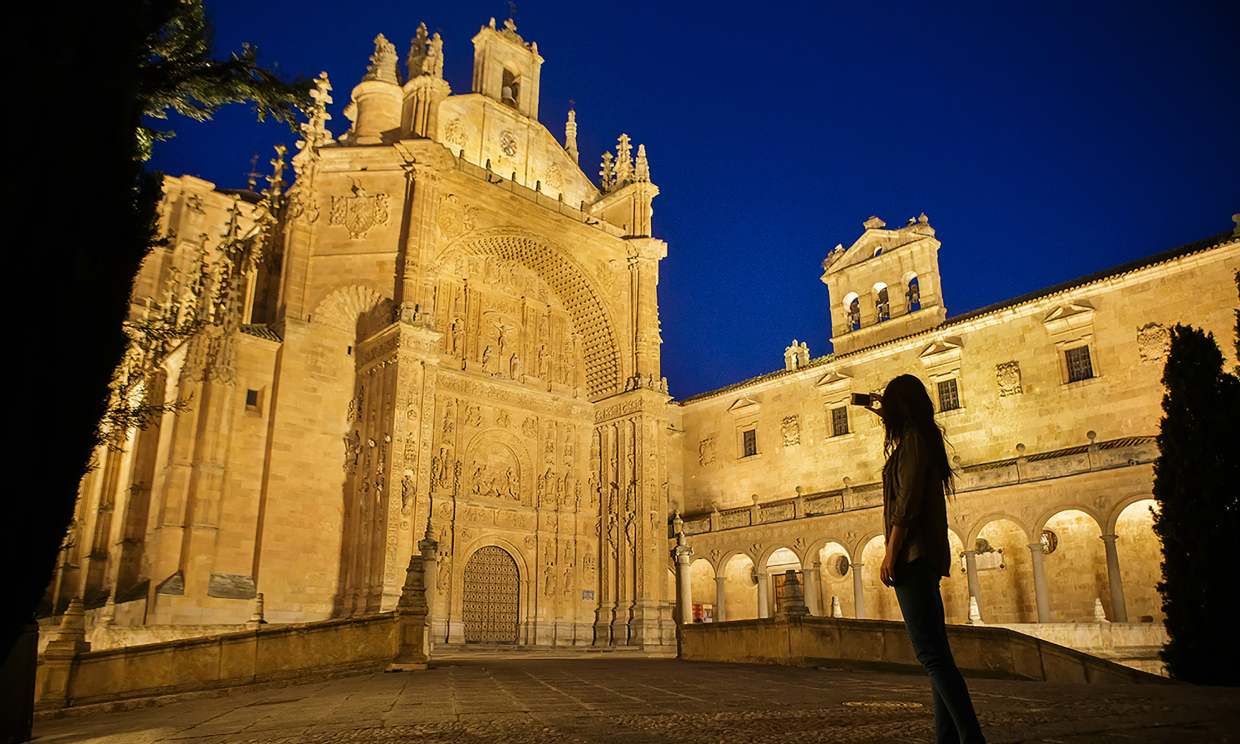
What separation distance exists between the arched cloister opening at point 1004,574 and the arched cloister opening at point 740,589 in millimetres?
8833

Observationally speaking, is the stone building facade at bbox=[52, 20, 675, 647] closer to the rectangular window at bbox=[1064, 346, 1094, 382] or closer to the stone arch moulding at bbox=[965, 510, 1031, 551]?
the stone arch moulding at bbox=[965, 510, 1031, 551]

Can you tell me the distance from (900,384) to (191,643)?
1108 cm

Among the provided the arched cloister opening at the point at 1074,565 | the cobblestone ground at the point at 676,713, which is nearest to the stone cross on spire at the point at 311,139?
the cobblestone ground at the point at 676,713

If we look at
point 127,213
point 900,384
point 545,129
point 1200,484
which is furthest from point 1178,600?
point 545,129

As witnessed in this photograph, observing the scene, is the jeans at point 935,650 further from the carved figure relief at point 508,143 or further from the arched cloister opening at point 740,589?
the arched cloister opening at point 740,589

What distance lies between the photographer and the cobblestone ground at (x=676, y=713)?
4141mm

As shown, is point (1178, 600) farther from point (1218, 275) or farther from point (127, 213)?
point (1218, 275)

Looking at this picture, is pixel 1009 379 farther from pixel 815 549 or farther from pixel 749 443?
pixel 749 443

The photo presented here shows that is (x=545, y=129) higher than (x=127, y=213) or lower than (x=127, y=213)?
higher

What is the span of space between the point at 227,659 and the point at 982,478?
21.1m

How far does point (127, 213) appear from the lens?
15.5 ft

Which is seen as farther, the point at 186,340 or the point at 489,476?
the point at 489,476

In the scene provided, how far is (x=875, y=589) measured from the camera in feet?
92.0

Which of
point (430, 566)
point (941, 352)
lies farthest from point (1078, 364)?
point (430, 566)
